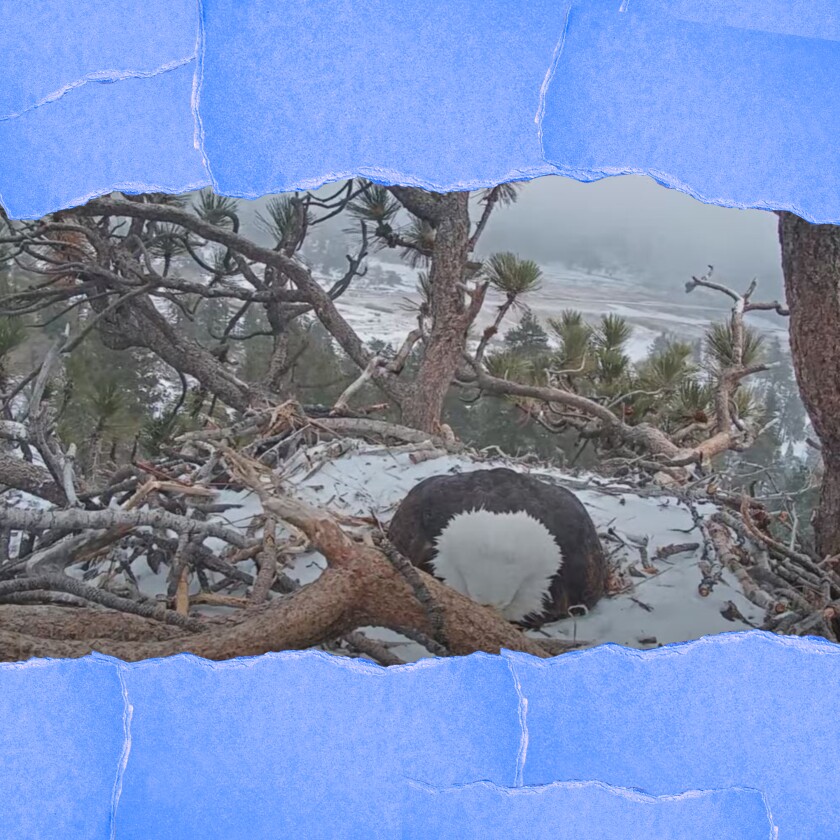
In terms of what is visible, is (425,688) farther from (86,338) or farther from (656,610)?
(86,338)

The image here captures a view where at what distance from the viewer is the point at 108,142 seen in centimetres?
57

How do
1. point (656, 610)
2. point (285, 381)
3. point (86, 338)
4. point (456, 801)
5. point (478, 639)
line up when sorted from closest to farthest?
1. point (456, 801)
2. point (478, 639)
3. point (656, 610)
4. point (86, 338)
5. point (285, 381)

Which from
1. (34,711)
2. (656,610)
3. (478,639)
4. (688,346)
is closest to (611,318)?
(688,346)

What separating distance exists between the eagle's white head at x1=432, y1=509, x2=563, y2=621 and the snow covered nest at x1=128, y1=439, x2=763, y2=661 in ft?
0.12

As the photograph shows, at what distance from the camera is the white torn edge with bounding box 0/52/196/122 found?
0.53m

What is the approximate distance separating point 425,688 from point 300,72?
1.33 ft

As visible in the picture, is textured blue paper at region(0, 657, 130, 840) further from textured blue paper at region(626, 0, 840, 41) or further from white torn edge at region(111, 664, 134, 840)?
textured blue paper at region(626, 0, 840, 41)

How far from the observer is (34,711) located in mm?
551

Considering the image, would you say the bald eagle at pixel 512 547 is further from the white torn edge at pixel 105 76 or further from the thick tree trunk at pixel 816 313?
the white torn edge at pixel 105 76

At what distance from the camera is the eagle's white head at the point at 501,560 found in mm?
776

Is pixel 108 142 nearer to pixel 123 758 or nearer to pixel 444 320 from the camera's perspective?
pixel 123 758

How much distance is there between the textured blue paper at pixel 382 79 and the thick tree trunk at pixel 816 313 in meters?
0.39

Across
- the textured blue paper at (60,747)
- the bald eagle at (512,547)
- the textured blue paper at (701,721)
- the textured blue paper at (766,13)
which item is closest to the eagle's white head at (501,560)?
the bald eagle at (512,547)

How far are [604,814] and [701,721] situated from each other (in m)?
0.08
